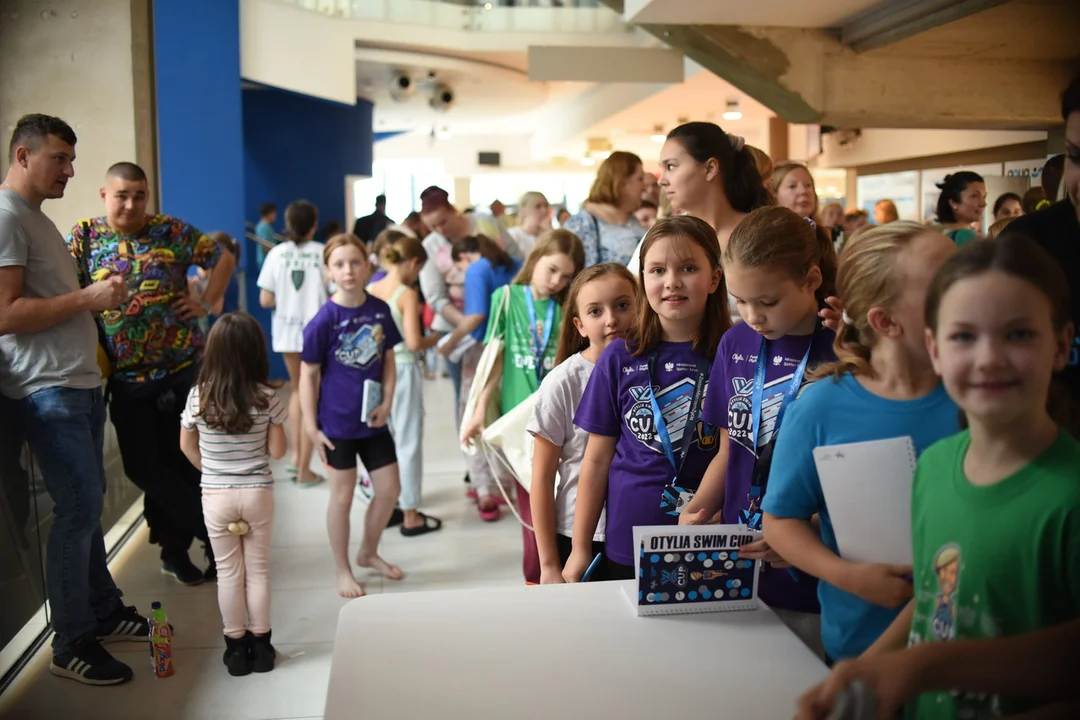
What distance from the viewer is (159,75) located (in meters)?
8.14

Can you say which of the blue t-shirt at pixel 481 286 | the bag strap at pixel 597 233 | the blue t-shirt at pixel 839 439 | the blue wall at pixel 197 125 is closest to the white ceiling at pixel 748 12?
the bag strap at pixel 597 233

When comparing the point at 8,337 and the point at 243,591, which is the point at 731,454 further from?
the point at 8,337

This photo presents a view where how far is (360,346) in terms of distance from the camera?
396 cm

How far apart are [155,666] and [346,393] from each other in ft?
4.09

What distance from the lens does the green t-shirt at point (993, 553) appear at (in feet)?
3.26

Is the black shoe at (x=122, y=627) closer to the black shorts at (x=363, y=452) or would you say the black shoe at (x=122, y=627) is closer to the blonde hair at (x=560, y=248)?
the black shorts at (x=363, y=452)

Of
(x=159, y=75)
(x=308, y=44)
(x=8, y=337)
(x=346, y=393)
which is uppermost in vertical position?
(x=308, y=44)

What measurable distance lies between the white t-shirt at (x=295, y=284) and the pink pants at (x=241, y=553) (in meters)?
3.06

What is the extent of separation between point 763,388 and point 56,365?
7.78 ft

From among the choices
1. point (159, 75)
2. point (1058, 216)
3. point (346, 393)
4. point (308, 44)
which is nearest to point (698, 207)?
point (1058, 216)

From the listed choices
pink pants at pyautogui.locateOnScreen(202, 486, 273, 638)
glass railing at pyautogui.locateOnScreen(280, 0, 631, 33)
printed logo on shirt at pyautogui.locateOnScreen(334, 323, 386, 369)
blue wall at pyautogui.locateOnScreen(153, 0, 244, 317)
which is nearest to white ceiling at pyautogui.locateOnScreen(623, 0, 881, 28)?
printed logo on shirt at pyautogui.locateOnScreen(334, 323, 386, 369)

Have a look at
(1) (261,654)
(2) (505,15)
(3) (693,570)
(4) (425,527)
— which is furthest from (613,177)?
(2) (505,15)

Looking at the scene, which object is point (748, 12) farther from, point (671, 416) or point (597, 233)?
point (671, 416)

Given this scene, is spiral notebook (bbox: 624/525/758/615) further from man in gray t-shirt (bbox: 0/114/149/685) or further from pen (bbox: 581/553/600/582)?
man in gray t-shirt (bbox: 0/114/149/685)
